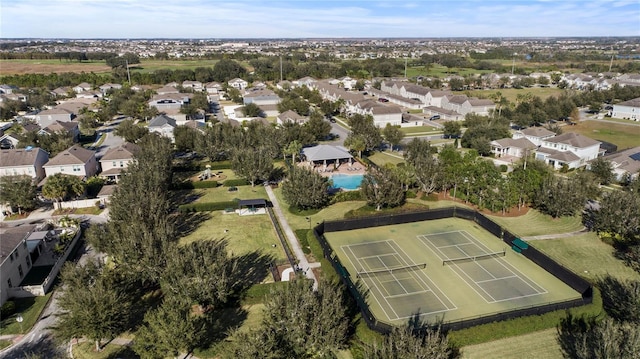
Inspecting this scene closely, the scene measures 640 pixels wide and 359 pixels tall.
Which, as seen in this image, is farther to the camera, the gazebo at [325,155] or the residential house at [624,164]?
the gazebo at [325,155]

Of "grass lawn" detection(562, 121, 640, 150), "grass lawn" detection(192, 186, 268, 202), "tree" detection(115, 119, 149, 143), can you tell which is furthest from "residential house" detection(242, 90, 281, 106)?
"grass lawn" detection(562, 121, 640, 150)

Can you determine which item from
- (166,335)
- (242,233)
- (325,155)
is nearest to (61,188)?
(242,233)

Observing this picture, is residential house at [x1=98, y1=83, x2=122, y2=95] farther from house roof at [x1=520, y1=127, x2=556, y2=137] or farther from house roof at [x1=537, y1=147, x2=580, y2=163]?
house roof at [x1=537, y1=147, x2=580, y2=163]

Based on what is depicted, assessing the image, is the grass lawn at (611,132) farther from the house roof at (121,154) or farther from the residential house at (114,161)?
the residential house at (114,161)

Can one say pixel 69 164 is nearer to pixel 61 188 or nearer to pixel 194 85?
pixel 61 188

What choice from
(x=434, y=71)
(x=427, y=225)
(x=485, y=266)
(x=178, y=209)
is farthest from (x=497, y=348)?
(x=434, y=71)

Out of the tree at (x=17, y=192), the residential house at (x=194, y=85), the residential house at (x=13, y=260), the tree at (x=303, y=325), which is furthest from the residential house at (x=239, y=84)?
the tree at (x=303, y=325)
